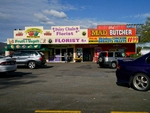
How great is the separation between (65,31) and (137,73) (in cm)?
2364

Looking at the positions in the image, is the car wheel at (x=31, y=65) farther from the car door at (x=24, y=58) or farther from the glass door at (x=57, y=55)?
the glass door at (x=57, y=55)

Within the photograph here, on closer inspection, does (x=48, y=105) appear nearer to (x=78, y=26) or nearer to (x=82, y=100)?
(x=82, y=100)

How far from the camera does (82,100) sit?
661 cm

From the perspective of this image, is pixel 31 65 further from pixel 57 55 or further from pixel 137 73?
pixel 137 73

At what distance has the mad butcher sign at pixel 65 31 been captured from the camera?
30989 mm

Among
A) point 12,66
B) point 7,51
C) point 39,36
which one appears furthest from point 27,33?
point 12,66

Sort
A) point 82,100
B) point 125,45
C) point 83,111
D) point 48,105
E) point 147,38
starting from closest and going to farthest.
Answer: point 83,111 → point 48,105 → point 82,100 → point 125,45 → point 147,38

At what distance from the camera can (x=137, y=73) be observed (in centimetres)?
827

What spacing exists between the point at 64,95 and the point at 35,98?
1.01 metres

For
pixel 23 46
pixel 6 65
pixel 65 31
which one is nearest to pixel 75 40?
pixel 65 31

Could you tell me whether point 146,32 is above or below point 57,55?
above

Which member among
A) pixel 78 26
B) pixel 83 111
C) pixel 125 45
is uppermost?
pixel 78 26

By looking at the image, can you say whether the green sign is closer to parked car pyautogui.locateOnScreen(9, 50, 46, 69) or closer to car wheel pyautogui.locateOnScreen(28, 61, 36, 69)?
parked car pyautogui.locateOnScreen(9, 50, 46, 69)

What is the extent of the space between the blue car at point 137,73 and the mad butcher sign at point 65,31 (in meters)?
22.6
